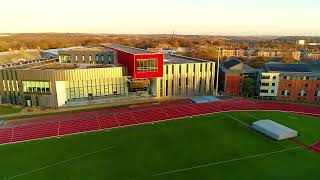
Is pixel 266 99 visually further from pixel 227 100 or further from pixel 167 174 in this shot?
pixel 167 174

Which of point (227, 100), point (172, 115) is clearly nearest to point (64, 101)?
point (172, 115)

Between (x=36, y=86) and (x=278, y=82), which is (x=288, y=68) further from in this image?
(x=36, y=86)

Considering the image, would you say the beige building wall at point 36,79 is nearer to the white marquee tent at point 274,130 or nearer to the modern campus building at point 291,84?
the white marquee tent at point 274,130

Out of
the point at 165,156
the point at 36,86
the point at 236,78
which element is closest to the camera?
the point at 165,156

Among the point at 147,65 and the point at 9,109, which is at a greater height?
the point at 147,65

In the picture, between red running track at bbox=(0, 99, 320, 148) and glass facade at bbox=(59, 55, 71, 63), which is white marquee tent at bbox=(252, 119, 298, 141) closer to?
red running track at bbox=(0, 99, 320, 148)

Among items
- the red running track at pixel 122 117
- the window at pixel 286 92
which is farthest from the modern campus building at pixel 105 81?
the window at pixel 286 92

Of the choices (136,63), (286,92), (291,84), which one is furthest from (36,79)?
(291,84)
